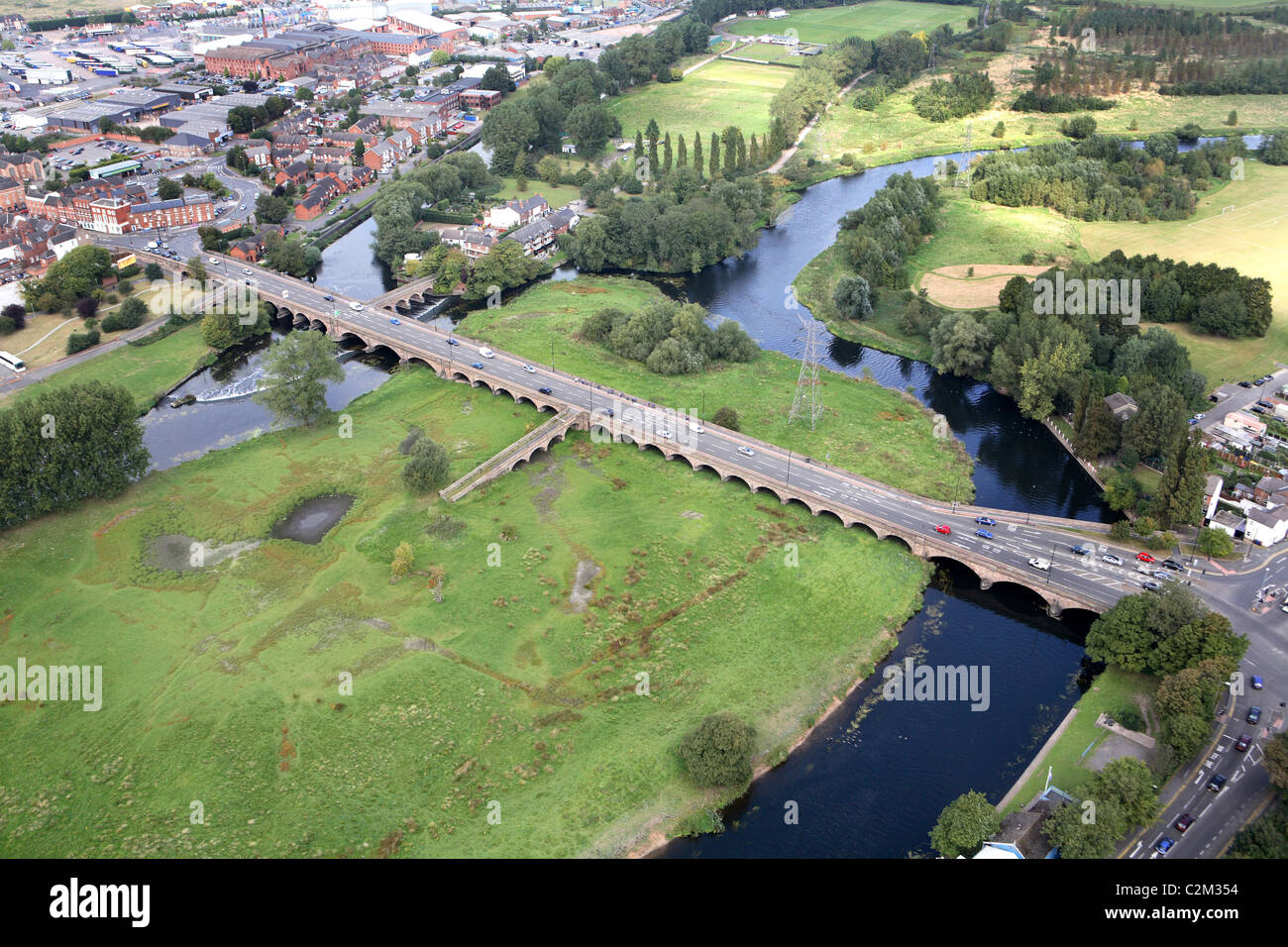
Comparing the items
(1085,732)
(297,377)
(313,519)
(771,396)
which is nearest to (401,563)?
(313,519)

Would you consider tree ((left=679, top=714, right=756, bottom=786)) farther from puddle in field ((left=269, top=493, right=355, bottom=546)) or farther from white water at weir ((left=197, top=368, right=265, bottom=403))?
white water at weir ((left=197, top=368, right=265, bottom=403))

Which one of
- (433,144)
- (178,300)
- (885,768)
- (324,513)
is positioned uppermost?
(433,144)

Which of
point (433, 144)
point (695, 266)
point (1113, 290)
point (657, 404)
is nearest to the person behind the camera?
point (657, 404)

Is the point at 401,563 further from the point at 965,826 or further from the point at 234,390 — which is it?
the point at 965,826

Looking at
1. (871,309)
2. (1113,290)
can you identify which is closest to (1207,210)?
(1113,290)

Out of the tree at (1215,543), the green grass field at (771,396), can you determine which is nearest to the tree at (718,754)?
the green grass field at (771,396)

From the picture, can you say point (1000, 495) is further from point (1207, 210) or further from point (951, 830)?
point (1207, 210)

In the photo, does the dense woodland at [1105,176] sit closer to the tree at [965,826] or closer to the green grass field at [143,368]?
the tree at [965,826]
